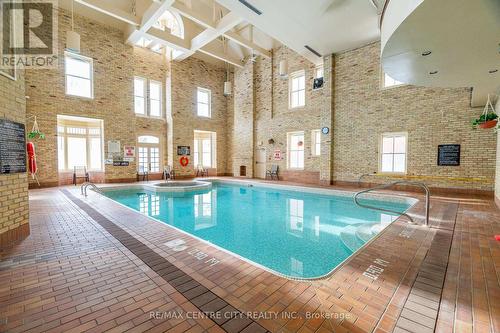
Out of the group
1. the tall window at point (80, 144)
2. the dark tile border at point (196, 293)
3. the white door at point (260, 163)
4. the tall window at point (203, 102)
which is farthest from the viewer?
the tall window at point (203, 102)

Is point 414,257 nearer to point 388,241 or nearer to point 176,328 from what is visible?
point 388,241

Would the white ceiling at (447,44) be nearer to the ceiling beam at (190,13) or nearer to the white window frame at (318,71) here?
the white window frame at (318,71)

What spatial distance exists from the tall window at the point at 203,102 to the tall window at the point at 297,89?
513 centimetres

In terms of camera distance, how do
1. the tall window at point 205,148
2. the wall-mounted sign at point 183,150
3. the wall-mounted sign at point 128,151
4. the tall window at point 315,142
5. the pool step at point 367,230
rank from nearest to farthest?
the pool step at point 367,230 → the tall window at point 315,142 → the wall-mounted sign at point 128,151 → the wall-mounted sign at point 183,150 → the tall window at point 205,148

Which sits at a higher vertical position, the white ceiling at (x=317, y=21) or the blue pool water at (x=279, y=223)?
→ the white ceiling at (x=317, y=21)

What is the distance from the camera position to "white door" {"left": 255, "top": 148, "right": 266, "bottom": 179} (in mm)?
12653

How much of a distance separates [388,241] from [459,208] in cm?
345

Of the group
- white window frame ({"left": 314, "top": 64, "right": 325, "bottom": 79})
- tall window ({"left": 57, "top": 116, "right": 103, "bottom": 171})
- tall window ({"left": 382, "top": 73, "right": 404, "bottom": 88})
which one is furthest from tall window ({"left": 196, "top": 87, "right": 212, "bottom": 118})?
tall window ({"left": 382, "top": 73, "right": 404, "bottom": 88})

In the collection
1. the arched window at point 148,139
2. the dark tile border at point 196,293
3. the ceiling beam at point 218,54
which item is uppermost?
the ceiling beam at point 218,54

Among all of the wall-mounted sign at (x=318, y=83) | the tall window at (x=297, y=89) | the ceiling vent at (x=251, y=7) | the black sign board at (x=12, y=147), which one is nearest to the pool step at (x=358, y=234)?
the black sign board at (x=12, y=147)

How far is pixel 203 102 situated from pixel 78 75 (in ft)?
19.7

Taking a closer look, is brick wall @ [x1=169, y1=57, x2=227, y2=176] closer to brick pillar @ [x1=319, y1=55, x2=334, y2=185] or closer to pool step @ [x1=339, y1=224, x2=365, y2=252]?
brick pillar @ [x1=319, y1=55, x2=334, y2=185]

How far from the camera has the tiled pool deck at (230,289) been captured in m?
1.59

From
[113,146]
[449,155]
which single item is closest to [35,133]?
[113,146]
